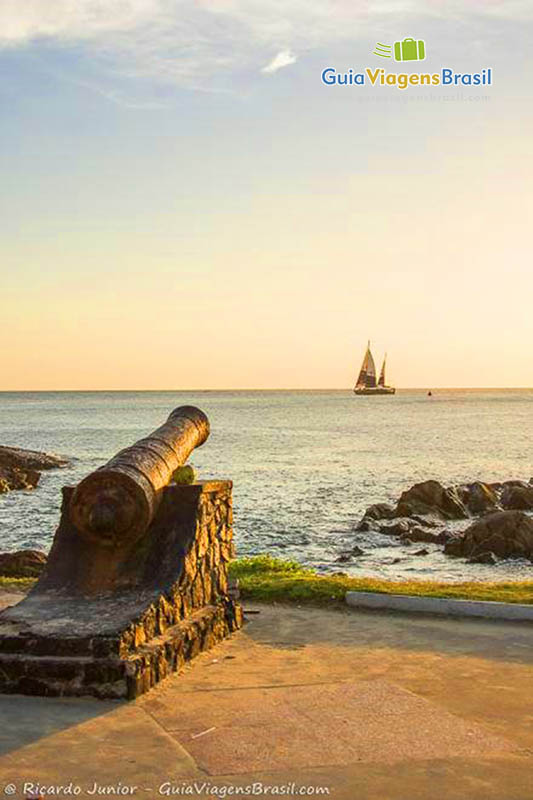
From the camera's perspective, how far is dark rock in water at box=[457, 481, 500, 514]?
3303cm

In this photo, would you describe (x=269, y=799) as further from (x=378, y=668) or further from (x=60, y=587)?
(x=60, y=587)

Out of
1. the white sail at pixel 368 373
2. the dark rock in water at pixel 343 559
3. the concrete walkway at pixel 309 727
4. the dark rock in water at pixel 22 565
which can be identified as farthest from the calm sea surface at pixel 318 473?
the white sail at pixel 368 373

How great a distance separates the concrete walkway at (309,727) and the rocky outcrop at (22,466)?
3375 centimetres

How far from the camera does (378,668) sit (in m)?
8.62

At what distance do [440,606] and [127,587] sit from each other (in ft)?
11.6

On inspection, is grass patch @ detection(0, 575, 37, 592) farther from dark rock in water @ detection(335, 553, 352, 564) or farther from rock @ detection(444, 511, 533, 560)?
rock @ detection(444, 511, 533, 560)

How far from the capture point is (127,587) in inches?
355

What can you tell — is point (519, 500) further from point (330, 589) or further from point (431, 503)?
point (330, 589)

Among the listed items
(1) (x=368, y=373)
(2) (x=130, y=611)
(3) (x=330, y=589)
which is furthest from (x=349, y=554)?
(1) (x=368, y=373)

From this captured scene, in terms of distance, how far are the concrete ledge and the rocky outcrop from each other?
104ft

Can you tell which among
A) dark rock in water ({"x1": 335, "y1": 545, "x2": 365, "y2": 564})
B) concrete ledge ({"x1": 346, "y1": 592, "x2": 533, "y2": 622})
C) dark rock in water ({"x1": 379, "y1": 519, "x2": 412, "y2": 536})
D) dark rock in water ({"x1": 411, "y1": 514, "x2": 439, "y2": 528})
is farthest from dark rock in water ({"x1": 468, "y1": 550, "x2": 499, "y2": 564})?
concrete ledge ({"x1": 346, "y1": 592, "x2": 533, "y2": 622})

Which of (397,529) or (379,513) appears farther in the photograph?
(379,513)

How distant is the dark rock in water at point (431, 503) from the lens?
3178cm

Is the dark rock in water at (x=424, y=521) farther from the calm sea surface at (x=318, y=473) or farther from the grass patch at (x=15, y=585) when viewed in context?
the grass patch at (x=15, y=585)
